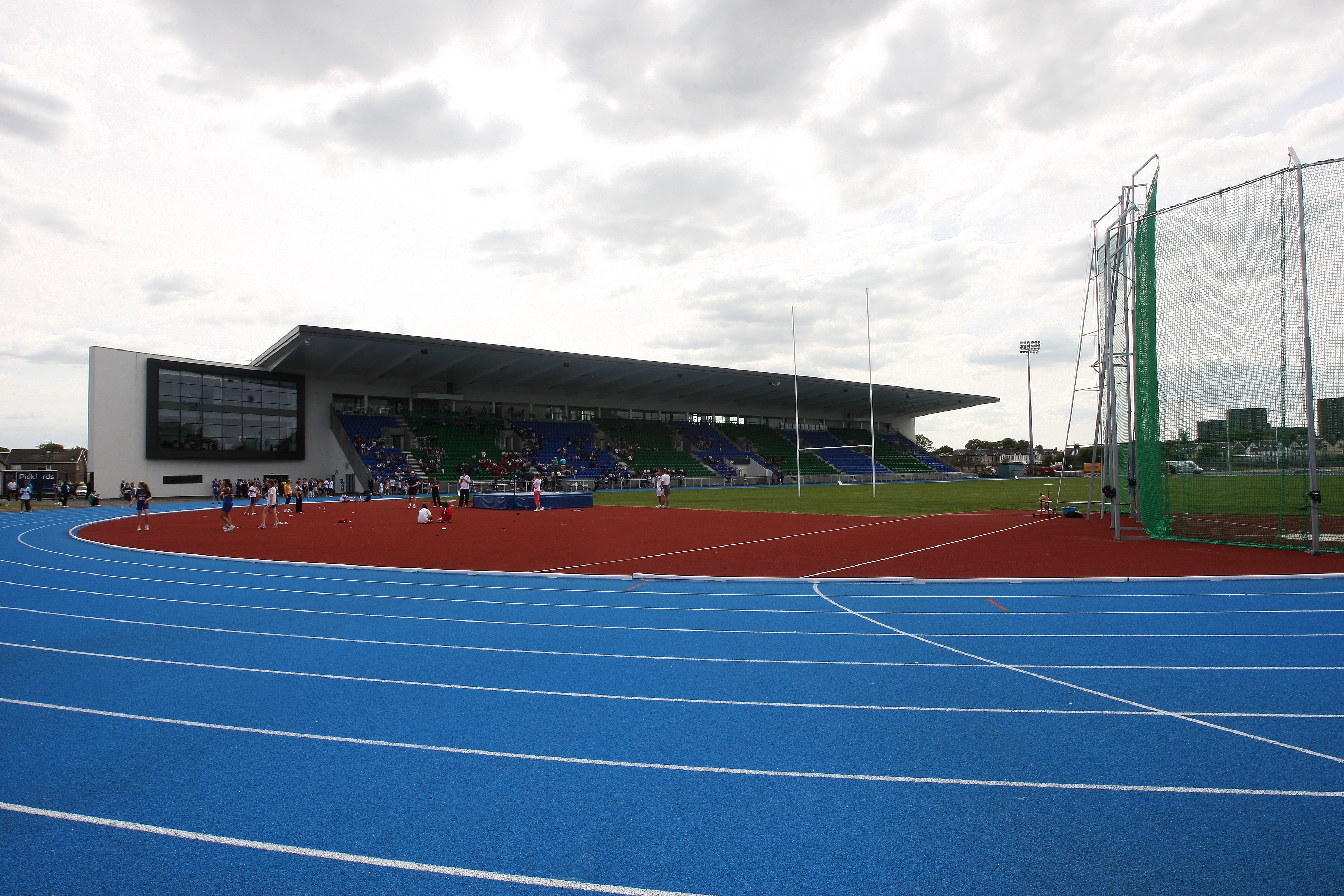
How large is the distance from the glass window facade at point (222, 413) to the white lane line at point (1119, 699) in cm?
4262

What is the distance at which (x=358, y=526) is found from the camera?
20.6 metres

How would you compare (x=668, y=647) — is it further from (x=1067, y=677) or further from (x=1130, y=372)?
(x=1130, y=372)

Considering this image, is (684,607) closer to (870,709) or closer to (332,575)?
(870,709)

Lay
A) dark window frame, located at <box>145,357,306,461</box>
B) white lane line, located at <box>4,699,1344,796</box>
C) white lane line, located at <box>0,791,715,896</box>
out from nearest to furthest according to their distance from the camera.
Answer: white lane line, located at <box>0,791,715,896</box> < white lane line, located at <box>4,699,1344,796</box> < dark window frame, located at <box>145,357,306,461</box>

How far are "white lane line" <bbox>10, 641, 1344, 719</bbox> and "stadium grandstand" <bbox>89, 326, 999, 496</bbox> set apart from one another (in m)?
29.8

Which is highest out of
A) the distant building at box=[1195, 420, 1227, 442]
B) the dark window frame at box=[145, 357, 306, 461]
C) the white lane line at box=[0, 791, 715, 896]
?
the dark window frame at box=[145, 357, 306, 461]

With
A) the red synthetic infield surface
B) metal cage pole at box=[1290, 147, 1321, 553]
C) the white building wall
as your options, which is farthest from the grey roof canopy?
metal cage pole at box=[1290, 147, 1321, 553]

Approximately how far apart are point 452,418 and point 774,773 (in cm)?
4978

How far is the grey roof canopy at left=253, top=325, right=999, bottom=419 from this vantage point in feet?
131

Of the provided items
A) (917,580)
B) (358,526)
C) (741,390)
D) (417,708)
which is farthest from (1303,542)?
(741,390)

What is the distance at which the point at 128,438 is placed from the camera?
3631cm

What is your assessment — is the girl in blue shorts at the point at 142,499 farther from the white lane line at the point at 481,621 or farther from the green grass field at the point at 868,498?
the green grass field at the point at 868,498

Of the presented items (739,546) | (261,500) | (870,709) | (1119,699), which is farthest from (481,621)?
(261,500)

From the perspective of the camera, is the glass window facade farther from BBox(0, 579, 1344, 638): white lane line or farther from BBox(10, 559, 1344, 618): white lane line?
BBox(0, 579, 1344, 638): white lane line
